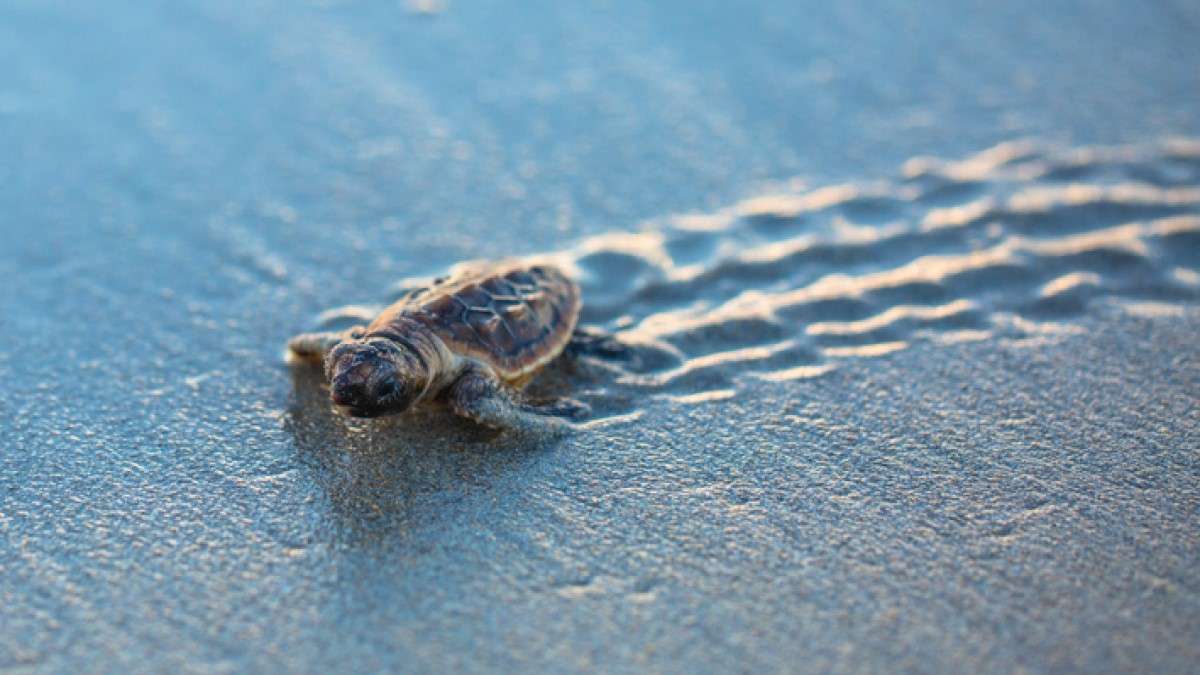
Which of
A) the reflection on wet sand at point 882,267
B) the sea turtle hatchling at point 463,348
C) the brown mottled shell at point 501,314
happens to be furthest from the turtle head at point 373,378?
the reflection on wet sand at point 882,267

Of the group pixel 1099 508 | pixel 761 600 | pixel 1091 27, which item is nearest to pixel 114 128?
pixel 761 600

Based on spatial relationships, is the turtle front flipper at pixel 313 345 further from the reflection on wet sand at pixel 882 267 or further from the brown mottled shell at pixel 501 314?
the reflection on wet sand at pixel 882 267

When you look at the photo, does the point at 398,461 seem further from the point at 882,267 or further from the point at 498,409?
the point at 882,267

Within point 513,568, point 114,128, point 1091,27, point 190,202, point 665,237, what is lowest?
point 513,568

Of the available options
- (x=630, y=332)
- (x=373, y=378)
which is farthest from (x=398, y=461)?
(x=630, y=332)

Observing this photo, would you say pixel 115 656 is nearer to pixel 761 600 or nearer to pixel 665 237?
pixel 761 600

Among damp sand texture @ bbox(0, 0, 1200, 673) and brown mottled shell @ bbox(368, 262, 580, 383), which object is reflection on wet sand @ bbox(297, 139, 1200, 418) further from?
brown mottled shell @ bbox(368, 262, 580, 383)

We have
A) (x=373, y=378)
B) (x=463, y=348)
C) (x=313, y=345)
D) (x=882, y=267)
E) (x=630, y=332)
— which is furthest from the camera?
(x=882, y=267)
